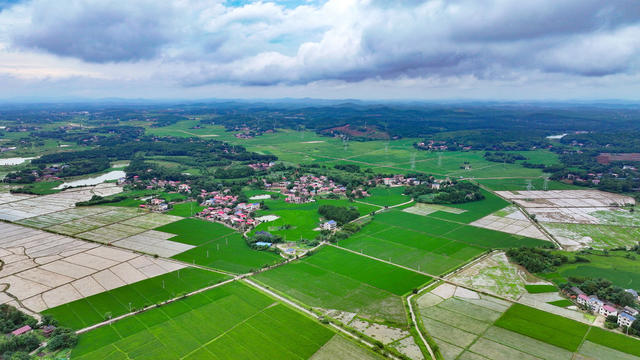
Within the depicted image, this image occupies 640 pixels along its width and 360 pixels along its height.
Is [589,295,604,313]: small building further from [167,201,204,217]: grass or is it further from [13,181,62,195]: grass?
[13,181,62,195]: grass

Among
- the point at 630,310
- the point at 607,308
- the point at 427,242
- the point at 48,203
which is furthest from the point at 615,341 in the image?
the point at 48,203

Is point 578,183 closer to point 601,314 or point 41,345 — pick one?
point 601,314

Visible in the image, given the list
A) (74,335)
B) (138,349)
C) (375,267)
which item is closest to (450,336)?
(375,267)

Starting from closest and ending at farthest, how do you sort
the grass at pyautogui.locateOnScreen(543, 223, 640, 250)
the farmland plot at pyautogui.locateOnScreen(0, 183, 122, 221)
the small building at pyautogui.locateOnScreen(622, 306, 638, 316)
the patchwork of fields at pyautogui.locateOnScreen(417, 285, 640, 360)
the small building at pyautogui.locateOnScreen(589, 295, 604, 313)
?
the patchwork of fields at pyautogui.locateOnScreen(417, 285, 640, 360)
the small building at pyautogui.locateOnScreen(622, 306, 638, 316)
the small building at pyautogui.locateOnScreen(589, 295, 604, 313)
the grass at pyautogui.locateOnScreen(543, 223, 640, 250)
the farmland plot at pyautogui.locateOnScreen(0, 183, 122, 221)

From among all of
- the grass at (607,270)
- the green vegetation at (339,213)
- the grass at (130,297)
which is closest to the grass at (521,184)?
the grass at (607,270)

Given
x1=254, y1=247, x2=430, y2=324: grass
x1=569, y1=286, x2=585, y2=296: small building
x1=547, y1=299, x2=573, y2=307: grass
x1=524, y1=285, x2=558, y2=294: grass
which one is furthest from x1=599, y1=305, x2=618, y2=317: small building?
x1=254, y1=247, x2=430, y2=324: grass
